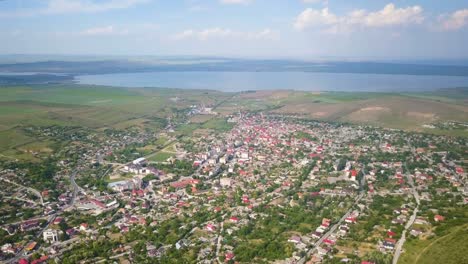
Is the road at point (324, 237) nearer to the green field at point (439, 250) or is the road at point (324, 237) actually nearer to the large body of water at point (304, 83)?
the green field at point (439, 250)

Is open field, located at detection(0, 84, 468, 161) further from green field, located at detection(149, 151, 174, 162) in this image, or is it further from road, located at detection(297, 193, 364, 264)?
road, located at detection(297, 193, 364, 264)

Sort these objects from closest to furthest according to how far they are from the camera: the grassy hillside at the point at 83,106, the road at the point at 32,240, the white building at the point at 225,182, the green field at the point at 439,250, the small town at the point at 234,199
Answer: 1. the green field at the point at 439,250
2. the road at the point at 32,240
3. the small town at the point at 234,199
4. the white building at the point at 225,182
5. the grassy hillside at the point at 83,106

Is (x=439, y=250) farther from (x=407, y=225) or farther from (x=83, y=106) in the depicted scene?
(x=83, y=106)

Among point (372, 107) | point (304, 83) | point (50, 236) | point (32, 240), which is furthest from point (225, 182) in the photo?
point (304, 83)

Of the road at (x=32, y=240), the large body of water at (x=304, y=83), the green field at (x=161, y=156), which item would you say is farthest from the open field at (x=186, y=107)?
the road at (x=32, y=240)

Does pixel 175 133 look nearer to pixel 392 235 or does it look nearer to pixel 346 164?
pixel 346 164

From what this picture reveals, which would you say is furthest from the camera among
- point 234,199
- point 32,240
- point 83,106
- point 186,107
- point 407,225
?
point 186,107

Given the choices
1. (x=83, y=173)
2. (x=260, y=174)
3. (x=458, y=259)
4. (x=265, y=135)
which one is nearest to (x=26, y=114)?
(x=83, y=173)

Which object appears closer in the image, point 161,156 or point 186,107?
point 161,156
